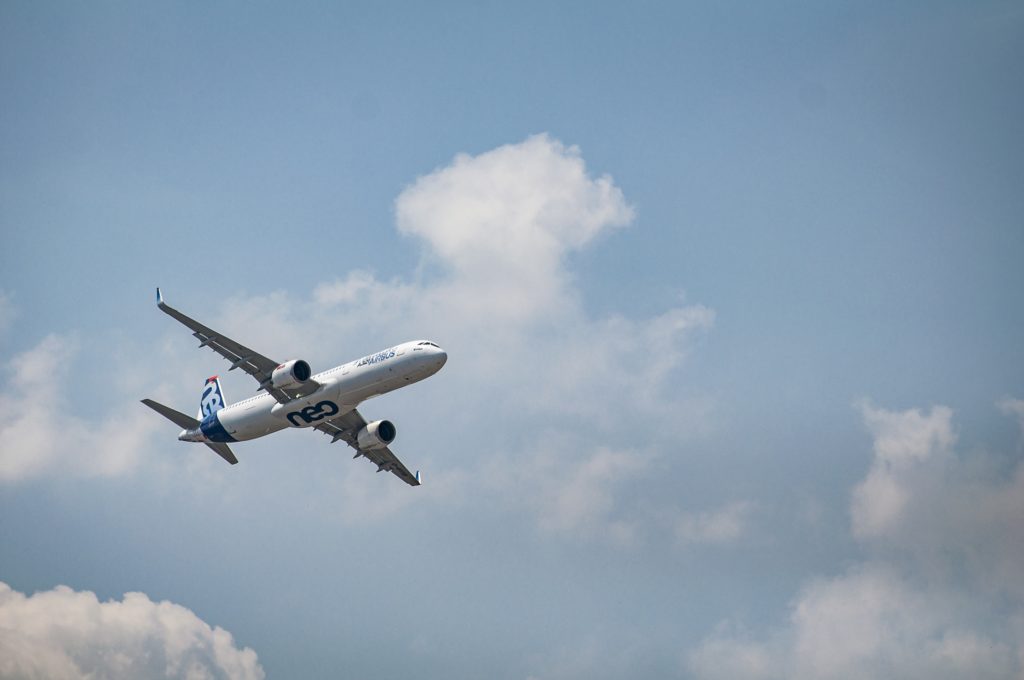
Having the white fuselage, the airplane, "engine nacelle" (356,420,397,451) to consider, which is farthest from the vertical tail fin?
"engine nacelle" (356,420,397,451)

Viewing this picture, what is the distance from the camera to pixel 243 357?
8131 centimetres

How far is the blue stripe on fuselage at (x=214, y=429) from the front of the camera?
85.4 meters

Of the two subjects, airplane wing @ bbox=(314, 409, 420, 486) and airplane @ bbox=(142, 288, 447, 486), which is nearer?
airplane @ bbox=(142, 288, 447, 486)

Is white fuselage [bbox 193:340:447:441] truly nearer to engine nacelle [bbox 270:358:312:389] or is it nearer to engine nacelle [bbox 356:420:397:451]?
engine nacelle [bbox 270:358:312:389]

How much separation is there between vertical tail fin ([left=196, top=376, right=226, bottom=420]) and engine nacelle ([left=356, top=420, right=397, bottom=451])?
35.2 ft

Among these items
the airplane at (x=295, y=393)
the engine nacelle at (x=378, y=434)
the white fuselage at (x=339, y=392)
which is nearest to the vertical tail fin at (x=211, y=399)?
the airplane at (x=295, y=393)

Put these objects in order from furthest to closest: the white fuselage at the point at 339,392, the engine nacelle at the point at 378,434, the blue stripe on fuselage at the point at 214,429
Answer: the engine nacelle at the point at 378,434, the blue stripe on fuselage at the point at 214,429, the white fuselage at the point at 339,392

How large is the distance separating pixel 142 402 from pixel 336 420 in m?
14.1

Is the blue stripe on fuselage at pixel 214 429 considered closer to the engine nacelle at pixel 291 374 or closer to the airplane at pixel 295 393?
the airplane at pixel 295 393

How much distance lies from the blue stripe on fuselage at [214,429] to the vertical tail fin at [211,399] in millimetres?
1491

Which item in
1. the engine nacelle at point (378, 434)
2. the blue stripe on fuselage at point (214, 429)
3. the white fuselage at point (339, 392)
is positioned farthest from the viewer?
the engine nacelle at point (378, 434)

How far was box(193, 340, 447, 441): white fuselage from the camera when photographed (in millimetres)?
76875

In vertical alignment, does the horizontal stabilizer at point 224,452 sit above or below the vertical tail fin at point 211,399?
below

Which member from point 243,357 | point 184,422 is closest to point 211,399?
point 184,422
